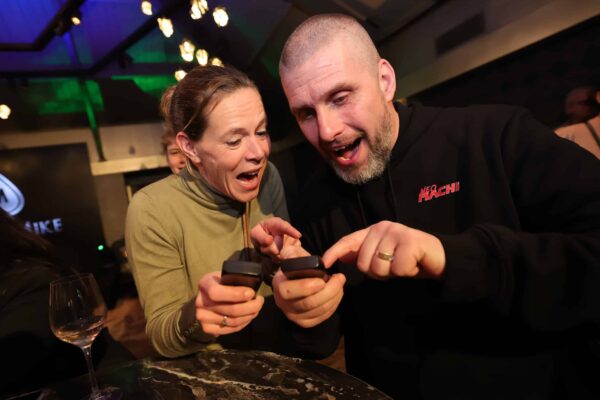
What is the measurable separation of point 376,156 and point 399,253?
0.63 meters

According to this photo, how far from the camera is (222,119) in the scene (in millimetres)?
1584

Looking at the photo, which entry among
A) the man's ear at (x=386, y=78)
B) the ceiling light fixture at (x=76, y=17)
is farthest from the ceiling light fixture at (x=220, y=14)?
the man's ear at (x=386, y=78)

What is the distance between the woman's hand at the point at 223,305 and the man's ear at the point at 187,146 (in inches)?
32.3

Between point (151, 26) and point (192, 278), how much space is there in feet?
20.7

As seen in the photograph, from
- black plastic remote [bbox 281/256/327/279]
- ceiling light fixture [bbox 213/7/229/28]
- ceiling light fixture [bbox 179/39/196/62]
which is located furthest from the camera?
ceiling light fixture [bbox 179/39/196/62]

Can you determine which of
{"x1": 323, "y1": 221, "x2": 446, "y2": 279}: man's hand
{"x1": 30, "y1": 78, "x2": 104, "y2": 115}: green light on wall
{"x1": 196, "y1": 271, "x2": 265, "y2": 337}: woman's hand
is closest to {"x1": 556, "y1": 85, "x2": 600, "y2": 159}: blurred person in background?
{"x1": 323, "y1": 221, "x2": 446, "y2": 279}: man's hand

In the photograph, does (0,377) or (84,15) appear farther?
(84,15)

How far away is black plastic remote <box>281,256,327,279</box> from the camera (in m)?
0.90

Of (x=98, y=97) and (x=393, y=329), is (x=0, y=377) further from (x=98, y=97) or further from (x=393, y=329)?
(x=98, y=97)

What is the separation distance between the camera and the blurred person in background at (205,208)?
1.49 metres

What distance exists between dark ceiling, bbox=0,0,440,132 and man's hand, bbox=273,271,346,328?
207 inches

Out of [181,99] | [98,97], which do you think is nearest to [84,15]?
[98,97]

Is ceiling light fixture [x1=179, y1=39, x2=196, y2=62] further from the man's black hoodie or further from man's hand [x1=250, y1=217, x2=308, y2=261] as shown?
man's hand [x1=250, y1=217, x2=308, y2=261]

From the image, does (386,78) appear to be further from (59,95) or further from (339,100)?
(59,95)
